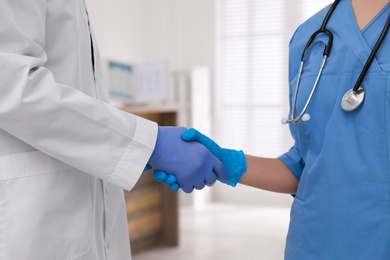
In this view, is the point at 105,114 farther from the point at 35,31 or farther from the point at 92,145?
the point at 35,31

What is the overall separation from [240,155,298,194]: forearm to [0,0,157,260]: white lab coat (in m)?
0.30

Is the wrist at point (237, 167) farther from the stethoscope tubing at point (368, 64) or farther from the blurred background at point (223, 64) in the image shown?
the blurred background at point (223, 64)

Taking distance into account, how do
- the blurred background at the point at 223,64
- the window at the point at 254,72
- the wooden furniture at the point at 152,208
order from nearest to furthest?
1. the wooden furniture at the point at 152,208
2. the blurred background at the point at 223,64
3. the window at the point at 254,72

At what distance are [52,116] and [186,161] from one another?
12.9 inches

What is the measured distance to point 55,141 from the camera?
0.94m

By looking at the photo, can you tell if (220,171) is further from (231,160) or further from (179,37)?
(179,37)

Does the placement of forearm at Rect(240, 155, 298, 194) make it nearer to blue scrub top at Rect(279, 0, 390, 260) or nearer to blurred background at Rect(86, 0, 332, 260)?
blue scrub top at Rect(279, 0, 390, 260)

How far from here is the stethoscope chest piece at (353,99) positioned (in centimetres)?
94

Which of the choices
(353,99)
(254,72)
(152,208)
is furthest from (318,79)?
(254,72)

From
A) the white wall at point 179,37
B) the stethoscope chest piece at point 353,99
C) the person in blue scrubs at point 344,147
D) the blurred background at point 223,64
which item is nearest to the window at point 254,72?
the blurred background at point 223,64

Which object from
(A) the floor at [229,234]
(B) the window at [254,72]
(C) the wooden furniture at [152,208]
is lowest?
(A) the floor at [229,234]

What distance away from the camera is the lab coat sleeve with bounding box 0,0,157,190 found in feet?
2.90

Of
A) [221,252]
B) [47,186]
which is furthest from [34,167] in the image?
[221,252]

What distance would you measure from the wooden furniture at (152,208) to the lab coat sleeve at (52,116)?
2.14 m
